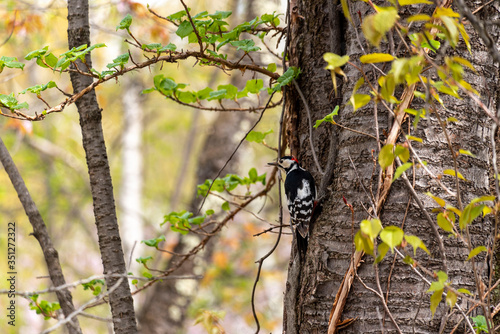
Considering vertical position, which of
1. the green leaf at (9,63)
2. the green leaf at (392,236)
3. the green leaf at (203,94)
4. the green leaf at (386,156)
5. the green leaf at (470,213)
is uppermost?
the green leaf at (203,94)

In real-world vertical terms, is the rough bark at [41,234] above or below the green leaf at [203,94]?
below

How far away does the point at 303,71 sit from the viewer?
220 cm

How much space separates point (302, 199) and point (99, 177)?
3.12 feet

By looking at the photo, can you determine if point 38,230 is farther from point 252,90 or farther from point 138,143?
point 138,143

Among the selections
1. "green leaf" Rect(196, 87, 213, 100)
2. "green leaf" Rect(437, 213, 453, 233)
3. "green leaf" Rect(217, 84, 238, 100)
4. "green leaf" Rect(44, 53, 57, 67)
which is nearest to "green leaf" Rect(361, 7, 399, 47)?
"green leaf" Rect(437, 213, 453, 233)

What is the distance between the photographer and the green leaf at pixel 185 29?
6.61ft

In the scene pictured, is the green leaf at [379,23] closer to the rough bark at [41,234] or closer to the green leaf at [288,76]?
the green leaf at [288,76]

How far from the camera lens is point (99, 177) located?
2145 mm

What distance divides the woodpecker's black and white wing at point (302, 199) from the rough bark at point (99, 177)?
0.85m

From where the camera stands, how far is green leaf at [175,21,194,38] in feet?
6.61

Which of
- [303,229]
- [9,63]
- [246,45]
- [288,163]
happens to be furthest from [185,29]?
[303,229]

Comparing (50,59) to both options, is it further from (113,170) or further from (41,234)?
(113,170)

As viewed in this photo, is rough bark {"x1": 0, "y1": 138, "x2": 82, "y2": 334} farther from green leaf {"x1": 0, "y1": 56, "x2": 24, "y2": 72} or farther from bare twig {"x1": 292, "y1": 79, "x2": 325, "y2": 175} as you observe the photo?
bare twig {"x1": 292, "y1": 79, "x2": 325, "y2": 175}

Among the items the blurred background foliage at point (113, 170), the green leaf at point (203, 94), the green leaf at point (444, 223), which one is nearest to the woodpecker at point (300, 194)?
the green leaf at point (203, 94)
